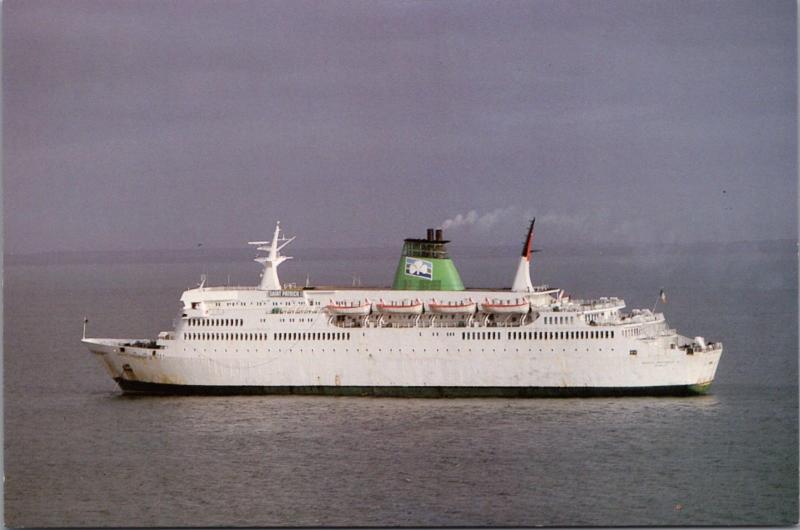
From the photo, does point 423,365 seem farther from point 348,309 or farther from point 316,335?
point 316,335

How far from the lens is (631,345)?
2831 cm

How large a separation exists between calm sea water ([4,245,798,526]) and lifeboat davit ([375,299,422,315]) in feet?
7.77

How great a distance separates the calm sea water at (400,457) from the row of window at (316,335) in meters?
1.53

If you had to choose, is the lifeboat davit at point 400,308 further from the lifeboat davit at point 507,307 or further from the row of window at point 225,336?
the row of window at point 225,336

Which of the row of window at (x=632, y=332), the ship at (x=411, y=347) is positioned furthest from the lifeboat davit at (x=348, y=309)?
the row of window at (x=632, y=332)

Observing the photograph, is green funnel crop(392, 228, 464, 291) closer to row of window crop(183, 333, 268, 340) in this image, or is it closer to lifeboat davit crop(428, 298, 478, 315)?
lifeboat davit crop(428, 298, 478, 315)

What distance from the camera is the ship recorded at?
92.9 ft

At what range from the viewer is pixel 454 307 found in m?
29.3

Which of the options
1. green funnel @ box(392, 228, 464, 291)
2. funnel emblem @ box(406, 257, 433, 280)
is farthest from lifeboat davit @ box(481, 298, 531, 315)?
funnel emblem @ box(406, 257, 433, 280)

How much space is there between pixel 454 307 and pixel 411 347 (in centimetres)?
151

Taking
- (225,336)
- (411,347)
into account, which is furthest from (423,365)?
(225,336)

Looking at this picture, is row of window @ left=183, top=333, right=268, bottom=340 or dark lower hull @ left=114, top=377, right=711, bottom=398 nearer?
dark lower hull @ left=114, top=377, right=711, bottom=398

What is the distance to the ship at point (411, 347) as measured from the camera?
2833 cm

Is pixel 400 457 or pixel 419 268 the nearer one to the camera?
pixel 400 457
